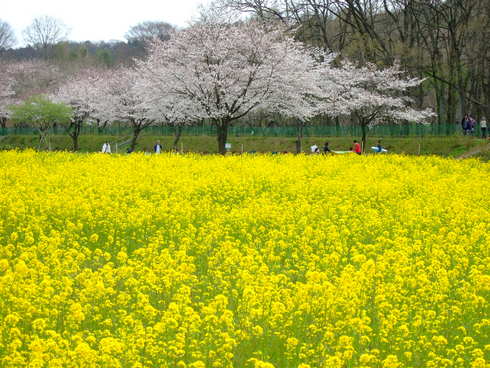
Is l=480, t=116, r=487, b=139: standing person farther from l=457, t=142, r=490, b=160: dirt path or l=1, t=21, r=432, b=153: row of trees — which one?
l=457, t=142, r=490, b=160: dirt path

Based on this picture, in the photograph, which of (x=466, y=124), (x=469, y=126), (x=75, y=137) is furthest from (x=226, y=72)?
(x=75, y=137)

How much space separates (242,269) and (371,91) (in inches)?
1436

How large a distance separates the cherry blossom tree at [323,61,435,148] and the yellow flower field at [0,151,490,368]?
21.5 metres

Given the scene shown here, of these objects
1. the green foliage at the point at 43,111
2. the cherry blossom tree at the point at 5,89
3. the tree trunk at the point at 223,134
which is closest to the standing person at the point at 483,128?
the tree trunk at the point at 223,134

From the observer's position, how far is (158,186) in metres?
16.8

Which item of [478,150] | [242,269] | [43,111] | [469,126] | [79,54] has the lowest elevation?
[242,269]

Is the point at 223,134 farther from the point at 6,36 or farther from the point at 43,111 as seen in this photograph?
the point at 6,36

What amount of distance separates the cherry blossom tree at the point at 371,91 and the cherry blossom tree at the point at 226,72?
25.6 ft

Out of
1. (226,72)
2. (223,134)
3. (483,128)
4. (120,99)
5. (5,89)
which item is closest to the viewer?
(226,72)

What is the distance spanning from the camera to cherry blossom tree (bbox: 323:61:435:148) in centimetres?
4150

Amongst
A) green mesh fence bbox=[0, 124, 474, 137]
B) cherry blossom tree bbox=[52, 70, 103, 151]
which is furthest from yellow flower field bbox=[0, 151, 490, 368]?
cherry blossom tree bbox=[52, 70, 103, 151]

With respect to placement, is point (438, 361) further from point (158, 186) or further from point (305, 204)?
point (158, 186)

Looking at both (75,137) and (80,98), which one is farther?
(80,98)

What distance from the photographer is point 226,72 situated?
32.2 meters
